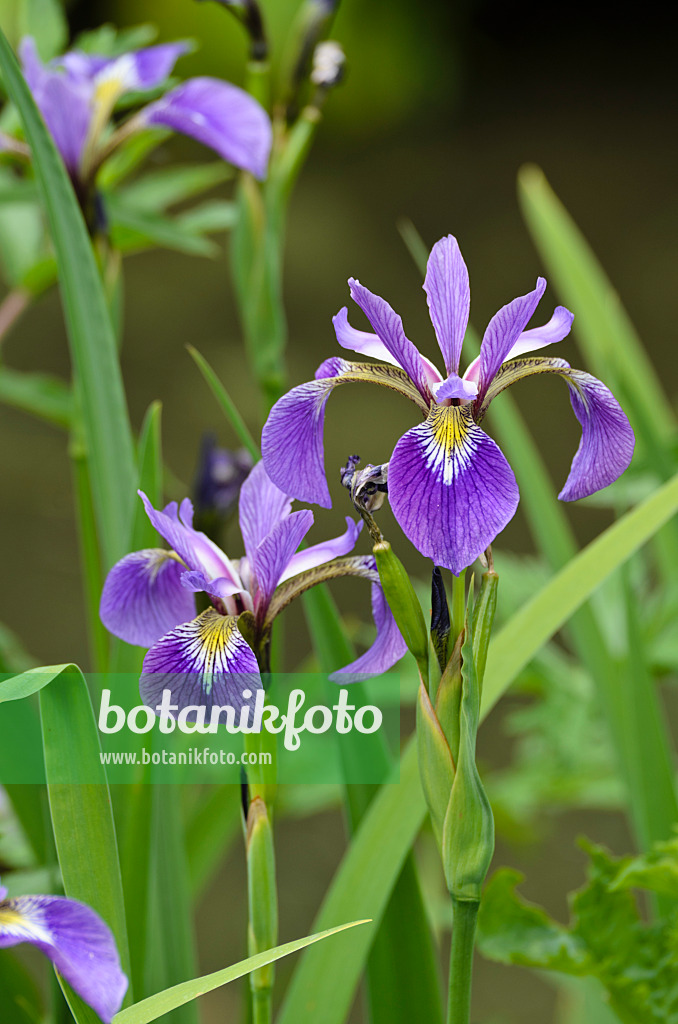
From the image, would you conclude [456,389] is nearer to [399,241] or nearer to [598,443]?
[598,443]

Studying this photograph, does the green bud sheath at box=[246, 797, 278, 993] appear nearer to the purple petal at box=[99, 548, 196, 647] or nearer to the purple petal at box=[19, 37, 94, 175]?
the purple petal at box=[99, 548, 196, 647]

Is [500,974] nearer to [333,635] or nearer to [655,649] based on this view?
[655,649]

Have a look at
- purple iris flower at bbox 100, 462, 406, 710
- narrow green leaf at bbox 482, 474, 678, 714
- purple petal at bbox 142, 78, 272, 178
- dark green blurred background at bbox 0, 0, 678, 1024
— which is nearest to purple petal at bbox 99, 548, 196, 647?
Result: purple iris flower at bbox 100, 462, 406, 710

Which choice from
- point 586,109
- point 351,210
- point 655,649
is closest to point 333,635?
point 655,649

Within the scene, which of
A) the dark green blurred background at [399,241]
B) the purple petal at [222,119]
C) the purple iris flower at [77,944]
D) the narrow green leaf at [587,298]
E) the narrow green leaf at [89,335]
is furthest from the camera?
the dark green blurred background at [399,241]

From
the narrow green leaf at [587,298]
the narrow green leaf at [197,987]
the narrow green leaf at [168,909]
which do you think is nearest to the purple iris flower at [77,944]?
the narrow green leaf at [197,987]

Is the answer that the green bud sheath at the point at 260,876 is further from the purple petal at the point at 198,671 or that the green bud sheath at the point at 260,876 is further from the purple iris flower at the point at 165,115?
the purple iris flower at the point at 165,115

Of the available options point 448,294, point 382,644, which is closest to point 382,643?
point 382,644

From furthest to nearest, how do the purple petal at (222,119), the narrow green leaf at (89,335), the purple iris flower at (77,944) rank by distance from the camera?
1. the purple petal at (222,119)
2. the narrow green leaf at (89,335)
3. the purple iris flower at (77,944)
